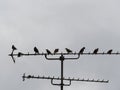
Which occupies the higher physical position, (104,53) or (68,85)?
(104,53)

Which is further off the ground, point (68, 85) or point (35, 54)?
point (35, 54)

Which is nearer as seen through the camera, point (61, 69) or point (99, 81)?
point (61, 69)

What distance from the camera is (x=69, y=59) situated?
1516 centimetres

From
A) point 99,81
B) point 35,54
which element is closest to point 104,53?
point 99,81

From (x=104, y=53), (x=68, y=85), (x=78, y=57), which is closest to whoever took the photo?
(x=68, y=85)

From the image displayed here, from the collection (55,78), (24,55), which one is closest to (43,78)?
(55,78)

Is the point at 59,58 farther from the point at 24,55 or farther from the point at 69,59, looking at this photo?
the point at 24,55

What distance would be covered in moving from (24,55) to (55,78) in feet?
7.57

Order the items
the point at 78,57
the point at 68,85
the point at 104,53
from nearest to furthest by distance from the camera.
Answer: the point at 68,85, the point at 78,57, the point at 104,53

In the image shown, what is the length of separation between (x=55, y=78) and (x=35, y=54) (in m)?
1.66

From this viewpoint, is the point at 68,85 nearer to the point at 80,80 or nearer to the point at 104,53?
the point at 80,80

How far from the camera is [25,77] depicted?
53.9ft

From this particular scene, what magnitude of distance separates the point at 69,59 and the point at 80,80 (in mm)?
1242

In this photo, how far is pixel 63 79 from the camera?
1505cm
